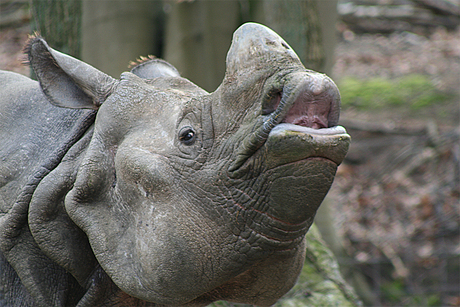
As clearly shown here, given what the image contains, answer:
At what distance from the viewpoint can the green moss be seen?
10.1 m

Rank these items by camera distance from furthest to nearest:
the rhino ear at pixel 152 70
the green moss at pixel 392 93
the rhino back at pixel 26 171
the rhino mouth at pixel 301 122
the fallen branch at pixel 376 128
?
1. the green moss at pixel 392 93
2. the fallen branch at pixel 376 128
3. the rhino ear at pixel 152 70
4. the rhino back at pixel 26 171
5. the rhino mouth at pixel 301 122

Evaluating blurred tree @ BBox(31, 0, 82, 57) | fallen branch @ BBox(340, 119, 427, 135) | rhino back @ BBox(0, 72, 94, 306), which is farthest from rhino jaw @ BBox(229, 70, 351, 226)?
fallen branch @ BBox(340, 119, 427, 135)

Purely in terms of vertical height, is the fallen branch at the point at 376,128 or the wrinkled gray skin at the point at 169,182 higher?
the wrinkled gray skin at the point at 169,182

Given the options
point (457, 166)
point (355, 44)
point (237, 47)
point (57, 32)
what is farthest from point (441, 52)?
point (237, 47)

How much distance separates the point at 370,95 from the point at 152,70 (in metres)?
8.44

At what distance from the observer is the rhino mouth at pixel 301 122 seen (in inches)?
70.7

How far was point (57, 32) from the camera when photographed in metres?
4.12

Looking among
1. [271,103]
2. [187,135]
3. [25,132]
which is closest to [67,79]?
[25,132]

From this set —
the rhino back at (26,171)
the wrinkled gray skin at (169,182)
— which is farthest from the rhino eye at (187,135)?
the rhino back at (26,171)

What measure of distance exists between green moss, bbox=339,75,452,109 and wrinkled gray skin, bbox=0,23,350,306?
8345 millimetres

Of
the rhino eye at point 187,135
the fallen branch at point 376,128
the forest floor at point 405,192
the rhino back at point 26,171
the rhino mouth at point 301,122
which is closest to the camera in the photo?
the rhino mouth at point 301,122

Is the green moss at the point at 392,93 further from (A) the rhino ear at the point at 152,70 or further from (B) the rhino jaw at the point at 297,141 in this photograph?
(B) the rhino jaw at the point at 297,141

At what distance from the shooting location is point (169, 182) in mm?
2053

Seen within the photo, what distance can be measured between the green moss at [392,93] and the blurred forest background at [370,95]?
26 mm
